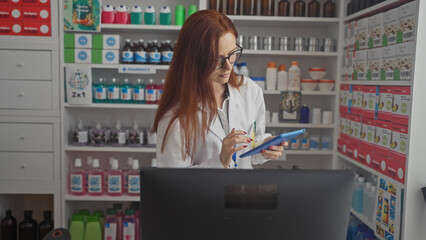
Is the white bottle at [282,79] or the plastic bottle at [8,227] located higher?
the white bottle at [282,79]

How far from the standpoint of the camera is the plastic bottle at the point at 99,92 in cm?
328

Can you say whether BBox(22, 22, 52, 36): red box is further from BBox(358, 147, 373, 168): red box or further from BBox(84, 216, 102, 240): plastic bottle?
BBox(358, 147, 373, 168): red box

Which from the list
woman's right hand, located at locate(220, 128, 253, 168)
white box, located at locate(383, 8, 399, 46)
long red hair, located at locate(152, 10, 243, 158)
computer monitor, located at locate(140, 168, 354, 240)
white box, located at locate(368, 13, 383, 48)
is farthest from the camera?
white box, located at locate(368, 13, 383, 48)

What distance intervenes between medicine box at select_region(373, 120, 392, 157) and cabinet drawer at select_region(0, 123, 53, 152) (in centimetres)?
243

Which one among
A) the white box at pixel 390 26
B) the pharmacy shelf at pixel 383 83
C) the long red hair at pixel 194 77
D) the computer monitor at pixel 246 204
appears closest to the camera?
the computer monitor at pixel 246 204

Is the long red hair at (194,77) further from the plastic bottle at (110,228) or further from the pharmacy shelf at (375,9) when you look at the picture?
the plastic bottle at (110,228)

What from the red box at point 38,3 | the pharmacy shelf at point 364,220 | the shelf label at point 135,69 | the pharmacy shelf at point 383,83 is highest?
the red box at point 38,3

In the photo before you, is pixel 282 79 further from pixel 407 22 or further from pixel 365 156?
pixel 407 22

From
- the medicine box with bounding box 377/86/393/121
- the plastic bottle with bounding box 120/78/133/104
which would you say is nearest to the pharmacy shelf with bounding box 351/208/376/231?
the medicine box with bounding box 377/86/393/121

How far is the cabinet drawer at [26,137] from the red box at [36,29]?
72cm

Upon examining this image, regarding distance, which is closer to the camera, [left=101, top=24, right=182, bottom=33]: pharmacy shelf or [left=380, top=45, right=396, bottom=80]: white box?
[left=380, top=45, right=396, bottom=80]: white box

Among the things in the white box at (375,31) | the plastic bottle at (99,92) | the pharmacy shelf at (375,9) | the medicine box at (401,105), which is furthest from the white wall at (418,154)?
the plastic bottle at (99,92)

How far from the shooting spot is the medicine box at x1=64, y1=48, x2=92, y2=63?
3.22 meters

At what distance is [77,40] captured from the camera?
3.20m
